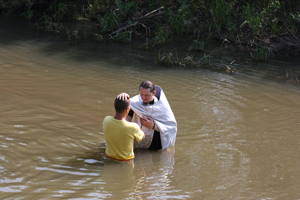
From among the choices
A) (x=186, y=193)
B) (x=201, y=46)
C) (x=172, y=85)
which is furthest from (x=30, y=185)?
(x=201, y=46)

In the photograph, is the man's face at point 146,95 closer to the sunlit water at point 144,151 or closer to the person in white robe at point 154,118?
the person in white robe at point 154,118

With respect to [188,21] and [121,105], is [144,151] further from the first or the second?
[188,21]

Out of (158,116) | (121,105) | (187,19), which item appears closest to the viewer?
(121,105)

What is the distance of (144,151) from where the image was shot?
18.8 feet

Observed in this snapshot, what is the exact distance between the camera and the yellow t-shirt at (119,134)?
4758 mm

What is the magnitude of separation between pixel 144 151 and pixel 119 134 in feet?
3.50

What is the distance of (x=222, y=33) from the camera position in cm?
1514

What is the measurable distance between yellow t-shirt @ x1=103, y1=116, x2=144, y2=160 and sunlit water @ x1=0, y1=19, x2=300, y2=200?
11.6 inches

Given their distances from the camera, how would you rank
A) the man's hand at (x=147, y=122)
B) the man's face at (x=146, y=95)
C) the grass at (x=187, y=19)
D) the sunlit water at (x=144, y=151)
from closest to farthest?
the sunlit water at (x=144, y=151), the man's face at (x=146, y=95), the man's hand at (x=147, y=122), the grass at (x=187, y=19)

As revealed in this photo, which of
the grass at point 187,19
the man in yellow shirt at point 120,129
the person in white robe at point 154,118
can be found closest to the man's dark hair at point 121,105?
the man in yellow shirt at point 120,129

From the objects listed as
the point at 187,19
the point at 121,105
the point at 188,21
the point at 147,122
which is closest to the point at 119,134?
the point at 121,105

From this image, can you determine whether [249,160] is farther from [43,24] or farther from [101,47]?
[43,24]

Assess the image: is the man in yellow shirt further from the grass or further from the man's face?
the grass

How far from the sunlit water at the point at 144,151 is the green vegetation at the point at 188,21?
2.71 meters
